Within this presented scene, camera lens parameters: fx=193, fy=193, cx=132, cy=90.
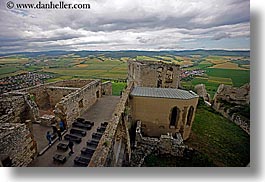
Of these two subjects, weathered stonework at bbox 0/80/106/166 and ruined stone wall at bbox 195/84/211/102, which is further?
ruined stone wall at bbox 195/84/211/102

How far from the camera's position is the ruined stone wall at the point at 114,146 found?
3.57 metres

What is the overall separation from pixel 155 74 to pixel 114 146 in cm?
772

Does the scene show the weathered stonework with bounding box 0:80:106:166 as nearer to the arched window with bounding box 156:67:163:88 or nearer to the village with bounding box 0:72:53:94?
the village with bounding box 0:72:53:94

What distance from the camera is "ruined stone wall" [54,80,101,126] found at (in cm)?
603

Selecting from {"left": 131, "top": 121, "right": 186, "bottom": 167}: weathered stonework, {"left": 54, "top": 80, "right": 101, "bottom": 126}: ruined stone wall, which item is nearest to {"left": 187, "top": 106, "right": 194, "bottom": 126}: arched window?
{"left": 131, "top": 121, "right": 186, "bottom": 167}: weathered stonework

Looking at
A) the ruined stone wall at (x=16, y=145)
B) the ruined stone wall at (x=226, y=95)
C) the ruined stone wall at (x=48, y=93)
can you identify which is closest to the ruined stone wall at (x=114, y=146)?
the ruined stone wall at (x=16, y=145)

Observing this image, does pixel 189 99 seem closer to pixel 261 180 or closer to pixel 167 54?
pixel 167 54

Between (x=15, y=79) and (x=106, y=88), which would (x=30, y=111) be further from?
(x=106, y=88)

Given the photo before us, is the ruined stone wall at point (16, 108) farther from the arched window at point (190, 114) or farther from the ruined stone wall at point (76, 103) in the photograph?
the arched window at point (190, 114)

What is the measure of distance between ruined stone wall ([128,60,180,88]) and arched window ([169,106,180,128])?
4.55 m

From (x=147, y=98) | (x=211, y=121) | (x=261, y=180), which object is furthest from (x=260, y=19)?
(x=211, y=121)

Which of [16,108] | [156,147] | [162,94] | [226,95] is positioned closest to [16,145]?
[16,108]

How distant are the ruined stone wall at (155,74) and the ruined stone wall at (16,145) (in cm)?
801

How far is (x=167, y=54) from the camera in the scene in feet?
18.3
